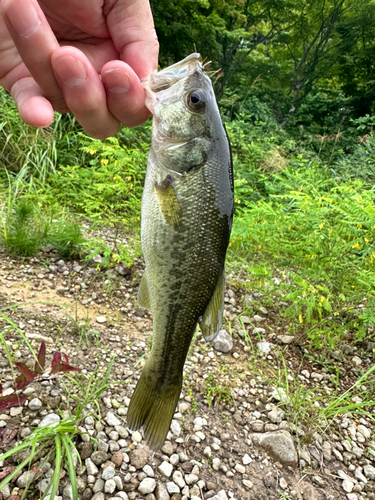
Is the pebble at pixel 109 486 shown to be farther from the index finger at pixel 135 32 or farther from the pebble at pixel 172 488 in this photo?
the index finger at pixel 135 32

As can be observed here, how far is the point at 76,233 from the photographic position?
3775 millimetres

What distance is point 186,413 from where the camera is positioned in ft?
8.07

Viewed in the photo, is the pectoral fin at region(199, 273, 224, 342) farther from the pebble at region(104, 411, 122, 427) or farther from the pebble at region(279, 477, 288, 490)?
the pebble at region(279, 477, 288, 490)

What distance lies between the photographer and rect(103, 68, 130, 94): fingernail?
140cm

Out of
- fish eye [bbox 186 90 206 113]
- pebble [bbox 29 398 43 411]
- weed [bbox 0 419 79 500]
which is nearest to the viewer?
fish eye [bbox 186 90 206 113]

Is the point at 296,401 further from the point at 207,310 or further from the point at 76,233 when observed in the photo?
the point at 76,233

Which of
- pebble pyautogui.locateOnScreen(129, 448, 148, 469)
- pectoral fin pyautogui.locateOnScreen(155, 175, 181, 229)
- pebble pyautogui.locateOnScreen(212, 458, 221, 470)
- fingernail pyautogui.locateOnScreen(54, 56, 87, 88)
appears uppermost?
fingernail pyautogui.locateOnScreen(54, 56, 87, 88)

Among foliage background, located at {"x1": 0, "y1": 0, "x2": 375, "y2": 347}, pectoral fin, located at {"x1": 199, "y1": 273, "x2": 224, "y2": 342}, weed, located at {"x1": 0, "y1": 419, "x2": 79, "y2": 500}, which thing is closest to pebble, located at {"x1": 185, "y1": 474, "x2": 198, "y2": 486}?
weed, located at {"x1": 0, "y1": 419, "x2": 79, "y2": 500}

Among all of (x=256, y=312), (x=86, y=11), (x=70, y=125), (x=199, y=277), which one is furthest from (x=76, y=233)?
(x=70, y=125)

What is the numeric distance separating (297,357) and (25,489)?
2370 millimetres

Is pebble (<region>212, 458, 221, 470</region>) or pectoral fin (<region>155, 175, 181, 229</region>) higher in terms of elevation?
pectoral fin (<region>155, 175, 181, 229</region>)

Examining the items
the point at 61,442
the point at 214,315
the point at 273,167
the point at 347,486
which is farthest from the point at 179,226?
the point at 273,167

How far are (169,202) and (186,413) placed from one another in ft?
5.45

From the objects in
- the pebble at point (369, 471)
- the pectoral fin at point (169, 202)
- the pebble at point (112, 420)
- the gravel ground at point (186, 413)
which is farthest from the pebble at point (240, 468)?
the pectoral fin at point (169, 202)
